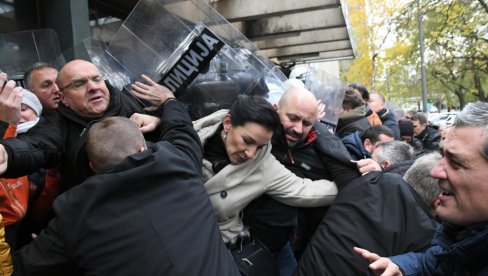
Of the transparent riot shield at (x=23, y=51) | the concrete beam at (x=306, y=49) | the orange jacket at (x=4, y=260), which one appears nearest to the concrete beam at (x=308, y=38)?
the concrete beam at (x=306, y=49)

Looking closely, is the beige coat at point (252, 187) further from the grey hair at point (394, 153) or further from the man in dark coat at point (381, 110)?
the man in dark coat at point (381, 110)

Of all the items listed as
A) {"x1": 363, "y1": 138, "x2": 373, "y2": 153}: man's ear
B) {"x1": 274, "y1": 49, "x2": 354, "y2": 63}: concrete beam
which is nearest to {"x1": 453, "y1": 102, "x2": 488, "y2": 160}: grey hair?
{"x1": 363, "y1": 138, "x2": 373, "y2": 153}: man's ear

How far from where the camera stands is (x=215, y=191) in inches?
79.4

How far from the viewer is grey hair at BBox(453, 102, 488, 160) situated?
147 centimetres

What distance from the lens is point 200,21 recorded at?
8.14ft

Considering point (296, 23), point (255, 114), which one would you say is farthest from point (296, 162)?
point (296, 23)

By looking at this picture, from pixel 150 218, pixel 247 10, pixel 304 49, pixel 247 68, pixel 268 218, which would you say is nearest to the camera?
pixel 150 218

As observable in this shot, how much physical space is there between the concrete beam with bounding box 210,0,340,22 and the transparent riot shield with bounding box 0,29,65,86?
404 cm

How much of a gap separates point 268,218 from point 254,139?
50cm

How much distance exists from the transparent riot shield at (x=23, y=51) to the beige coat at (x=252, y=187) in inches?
75.1

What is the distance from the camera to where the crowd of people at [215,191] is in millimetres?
1438

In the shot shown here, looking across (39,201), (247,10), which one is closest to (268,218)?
(39,201)

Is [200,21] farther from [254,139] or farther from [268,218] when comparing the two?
[268,218]

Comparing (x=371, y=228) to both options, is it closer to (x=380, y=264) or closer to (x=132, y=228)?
(x=380, y=264)
